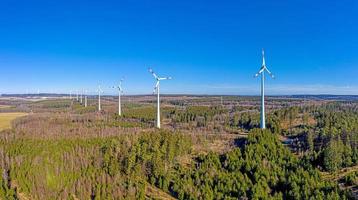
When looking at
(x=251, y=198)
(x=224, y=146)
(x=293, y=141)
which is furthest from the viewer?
(x=293, y=141)

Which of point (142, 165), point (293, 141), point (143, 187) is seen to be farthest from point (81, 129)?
point (293, 141)

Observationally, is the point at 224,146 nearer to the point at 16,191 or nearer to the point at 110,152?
the point at 110,152

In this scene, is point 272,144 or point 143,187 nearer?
point 143,187

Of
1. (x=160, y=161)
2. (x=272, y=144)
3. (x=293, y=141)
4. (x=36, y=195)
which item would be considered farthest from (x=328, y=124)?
(x=36, y=195)

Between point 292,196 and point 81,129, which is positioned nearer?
point 292,196

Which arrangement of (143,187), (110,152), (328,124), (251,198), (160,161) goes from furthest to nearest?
(328,124) → (110,152) → (160,161) → (143,187) → (251,198)

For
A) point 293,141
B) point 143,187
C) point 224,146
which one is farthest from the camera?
point 293,141

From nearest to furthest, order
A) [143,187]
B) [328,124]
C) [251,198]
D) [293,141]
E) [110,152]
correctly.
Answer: [251,198], [143,187], [110,152], [293,141], [328,124]

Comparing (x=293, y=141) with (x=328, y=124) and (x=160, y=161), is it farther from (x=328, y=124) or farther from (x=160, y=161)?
(x=160, y=161)

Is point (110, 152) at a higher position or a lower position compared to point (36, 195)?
higher
